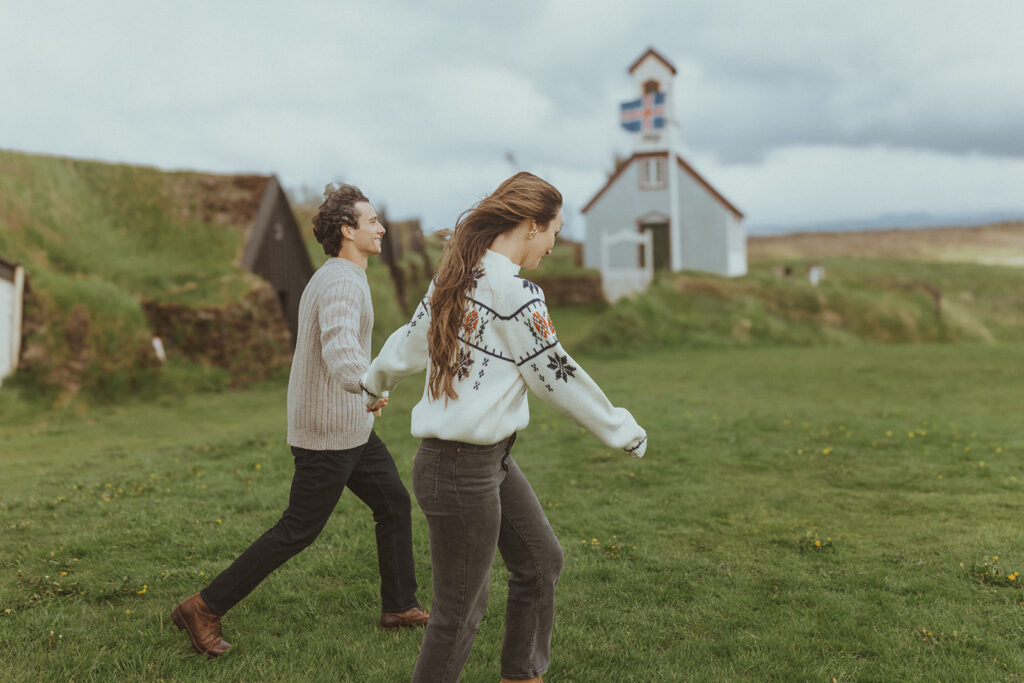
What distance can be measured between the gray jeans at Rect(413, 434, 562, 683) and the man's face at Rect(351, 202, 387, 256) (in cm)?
148

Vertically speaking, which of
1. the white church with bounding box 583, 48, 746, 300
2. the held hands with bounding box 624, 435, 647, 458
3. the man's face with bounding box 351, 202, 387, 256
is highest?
the white church with bounding box 583, 48, 746, 300

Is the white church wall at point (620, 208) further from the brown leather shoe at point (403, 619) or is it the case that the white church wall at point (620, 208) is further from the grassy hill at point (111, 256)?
the brown leather shoe at point (403, 619)

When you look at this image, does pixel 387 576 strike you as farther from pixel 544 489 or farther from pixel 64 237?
pixel 64 237

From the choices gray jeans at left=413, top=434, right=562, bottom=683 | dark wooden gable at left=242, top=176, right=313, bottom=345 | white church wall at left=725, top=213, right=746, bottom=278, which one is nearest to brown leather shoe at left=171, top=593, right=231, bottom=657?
gray jeans at left=413, top=434, right=562, bottom=683

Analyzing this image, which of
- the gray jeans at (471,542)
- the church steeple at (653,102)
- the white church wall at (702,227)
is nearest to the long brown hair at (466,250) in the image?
the gray jeans at (471,542)

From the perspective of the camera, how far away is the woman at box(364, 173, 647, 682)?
289cm

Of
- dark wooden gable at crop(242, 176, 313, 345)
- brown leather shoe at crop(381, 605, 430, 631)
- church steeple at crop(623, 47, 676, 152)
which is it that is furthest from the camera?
church steeple at crop(623, 47, 676, 152)

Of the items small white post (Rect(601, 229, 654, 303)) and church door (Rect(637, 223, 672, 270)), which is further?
church door (Rect(637, 223, 672, 270))

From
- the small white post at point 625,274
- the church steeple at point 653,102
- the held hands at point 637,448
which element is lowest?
the held hands at point 637,448

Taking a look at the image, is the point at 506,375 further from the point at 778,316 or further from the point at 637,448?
the point at 778,316

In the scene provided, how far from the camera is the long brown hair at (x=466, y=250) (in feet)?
9.57

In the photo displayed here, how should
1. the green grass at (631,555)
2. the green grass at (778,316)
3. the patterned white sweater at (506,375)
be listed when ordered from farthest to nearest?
1. the green grass at (778,316)
2. the green grass at (631,555)
3. the patterned white sweater at (506,375)

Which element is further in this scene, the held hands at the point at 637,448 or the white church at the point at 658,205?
the white church at the point at 658,205

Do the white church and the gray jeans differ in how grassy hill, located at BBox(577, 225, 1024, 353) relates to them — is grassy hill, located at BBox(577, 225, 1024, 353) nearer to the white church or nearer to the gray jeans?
the white church
